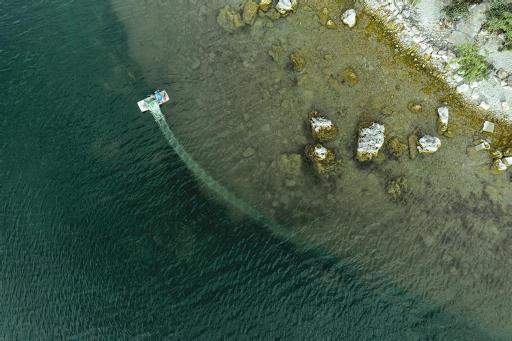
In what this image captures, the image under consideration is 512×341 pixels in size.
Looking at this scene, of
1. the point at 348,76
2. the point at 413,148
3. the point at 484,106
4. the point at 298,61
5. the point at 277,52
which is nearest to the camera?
the point at 484,106

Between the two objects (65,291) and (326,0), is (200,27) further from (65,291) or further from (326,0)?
(65,291)

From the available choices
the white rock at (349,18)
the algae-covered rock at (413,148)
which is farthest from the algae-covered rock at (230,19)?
the algae-covered rock at (413,148)

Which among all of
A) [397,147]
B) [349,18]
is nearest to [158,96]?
[349,18]

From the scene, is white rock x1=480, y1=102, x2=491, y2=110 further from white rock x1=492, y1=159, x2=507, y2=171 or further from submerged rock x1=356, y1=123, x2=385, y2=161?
submerged rock x1=356, y1=123, x2=385, y2=161

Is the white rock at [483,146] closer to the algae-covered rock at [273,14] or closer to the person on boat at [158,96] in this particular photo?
the algae-covered rock at [273,14]

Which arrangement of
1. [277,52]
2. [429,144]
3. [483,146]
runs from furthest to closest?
[277,52]
[429,144]
[483,146]

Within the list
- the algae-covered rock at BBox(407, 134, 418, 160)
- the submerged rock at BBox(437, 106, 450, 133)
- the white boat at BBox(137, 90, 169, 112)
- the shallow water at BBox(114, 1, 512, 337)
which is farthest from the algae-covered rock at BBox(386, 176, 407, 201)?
the white boat at BBox(137, 90, 169, 112)

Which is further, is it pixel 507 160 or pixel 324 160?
pixel 324 160

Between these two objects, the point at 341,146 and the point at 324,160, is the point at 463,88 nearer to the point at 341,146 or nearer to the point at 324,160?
the point at 341,146
